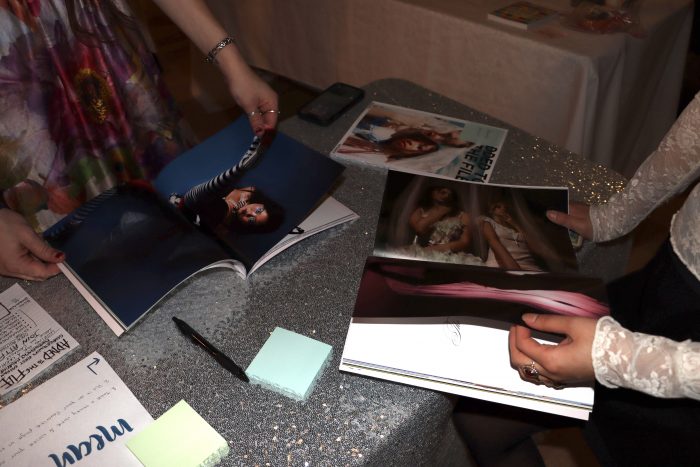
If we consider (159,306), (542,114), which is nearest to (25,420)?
(159,306)

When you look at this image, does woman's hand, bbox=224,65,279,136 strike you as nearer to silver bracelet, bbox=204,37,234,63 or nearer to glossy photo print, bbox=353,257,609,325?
silver bracelet, bbox=204,37,234,63

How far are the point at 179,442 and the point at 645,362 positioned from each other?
1.57 ft

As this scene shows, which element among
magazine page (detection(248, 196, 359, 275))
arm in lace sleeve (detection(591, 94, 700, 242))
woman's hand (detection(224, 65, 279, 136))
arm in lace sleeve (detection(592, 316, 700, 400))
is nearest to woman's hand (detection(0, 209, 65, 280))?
magazine page (detection(248, 196, 359, 275))

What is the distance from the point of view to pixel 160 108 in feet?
3.20

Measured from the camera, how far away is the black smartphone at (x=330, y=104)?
3.22 feet

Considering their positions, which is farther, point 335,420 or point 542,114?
point 542,114

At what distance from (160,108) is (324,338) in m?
0.63

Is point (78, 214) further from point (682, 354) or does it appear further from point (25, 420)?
point (682, 354)

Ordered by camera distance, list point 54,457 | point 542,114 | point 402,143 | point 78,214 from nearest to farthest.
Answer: point 54,457
point 78,214
point 402,143
point 542,114

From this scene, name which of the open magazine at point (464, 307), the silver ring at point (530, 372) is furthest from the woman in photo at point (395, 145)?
the silver ring at point (530, 372)

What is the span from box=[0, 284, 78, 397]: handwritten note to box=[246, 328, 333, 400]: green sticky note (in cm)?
23

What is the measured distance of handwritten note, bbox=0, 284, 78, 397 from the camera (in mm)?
563

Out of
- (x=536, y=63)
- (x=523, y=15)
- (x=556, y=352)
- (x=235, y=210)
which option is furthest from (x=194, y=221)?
(x=523, y=15)

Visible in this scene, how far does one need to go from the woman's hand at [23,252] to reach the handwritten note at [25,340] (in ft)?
0.10
